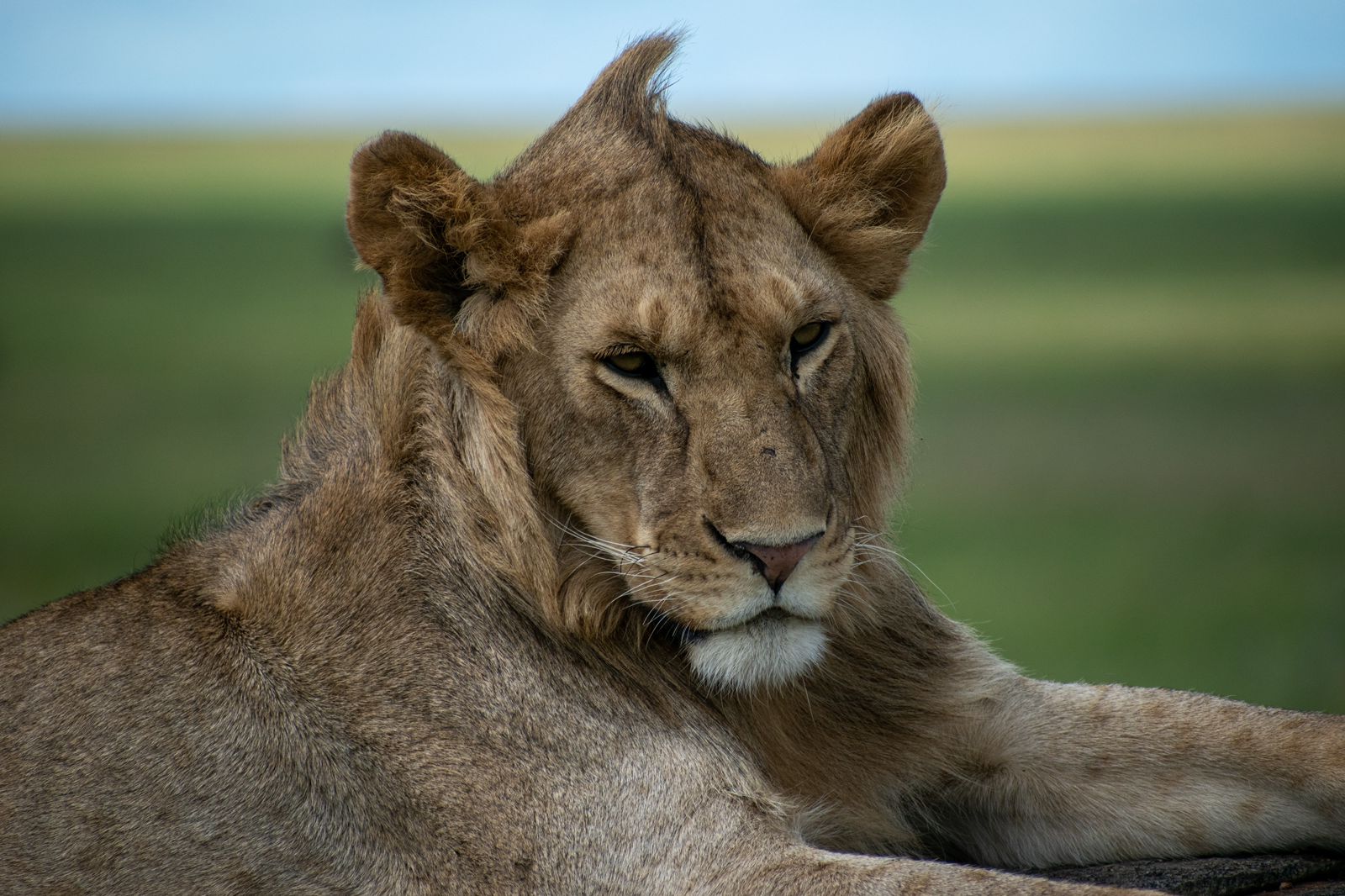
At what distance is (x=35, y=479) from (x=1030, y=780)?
982 inches

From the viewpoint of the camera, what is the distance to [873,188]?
4484 mm

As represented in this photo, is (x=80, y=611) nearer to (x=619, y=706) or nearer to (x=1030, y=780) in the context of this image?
(x=619, y=706)

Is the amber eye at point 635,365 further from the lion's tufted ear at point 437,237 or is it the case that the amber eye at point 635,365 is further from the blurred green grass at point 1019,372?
the blurred green grass at point 1019,372

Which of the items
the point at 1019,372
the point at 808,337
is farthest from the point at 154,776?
the point at 1019,372

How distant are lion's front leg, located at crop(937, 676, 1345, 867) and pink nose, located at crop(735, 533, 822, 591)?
1283mm

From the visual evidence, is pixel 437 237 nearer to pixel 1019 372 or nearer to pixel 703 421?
pixel 703 421

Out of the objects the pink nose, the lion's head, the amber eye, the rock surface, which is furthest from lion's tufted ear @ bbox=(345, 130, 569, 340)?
the rock surface

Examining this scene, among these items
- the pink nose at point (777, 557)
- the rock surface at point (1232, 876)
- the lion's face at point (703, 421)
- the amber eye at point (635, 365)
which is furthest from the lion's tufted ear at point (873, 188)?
the rock surface at point (1232, 876)

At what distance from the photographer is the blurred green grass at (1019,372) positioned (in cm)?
1956

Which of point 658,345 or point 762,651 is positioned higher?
point 658,345

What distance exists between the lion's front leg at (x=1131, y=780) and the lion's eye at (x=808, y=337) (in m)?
1.36

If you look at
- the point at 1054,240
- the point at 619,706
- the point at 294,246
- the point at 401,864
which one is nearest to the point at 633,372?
the point at 619,706

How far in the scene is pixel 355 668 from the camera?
13.2 feet

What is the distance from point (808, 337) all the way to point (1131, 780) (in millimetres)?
1787
